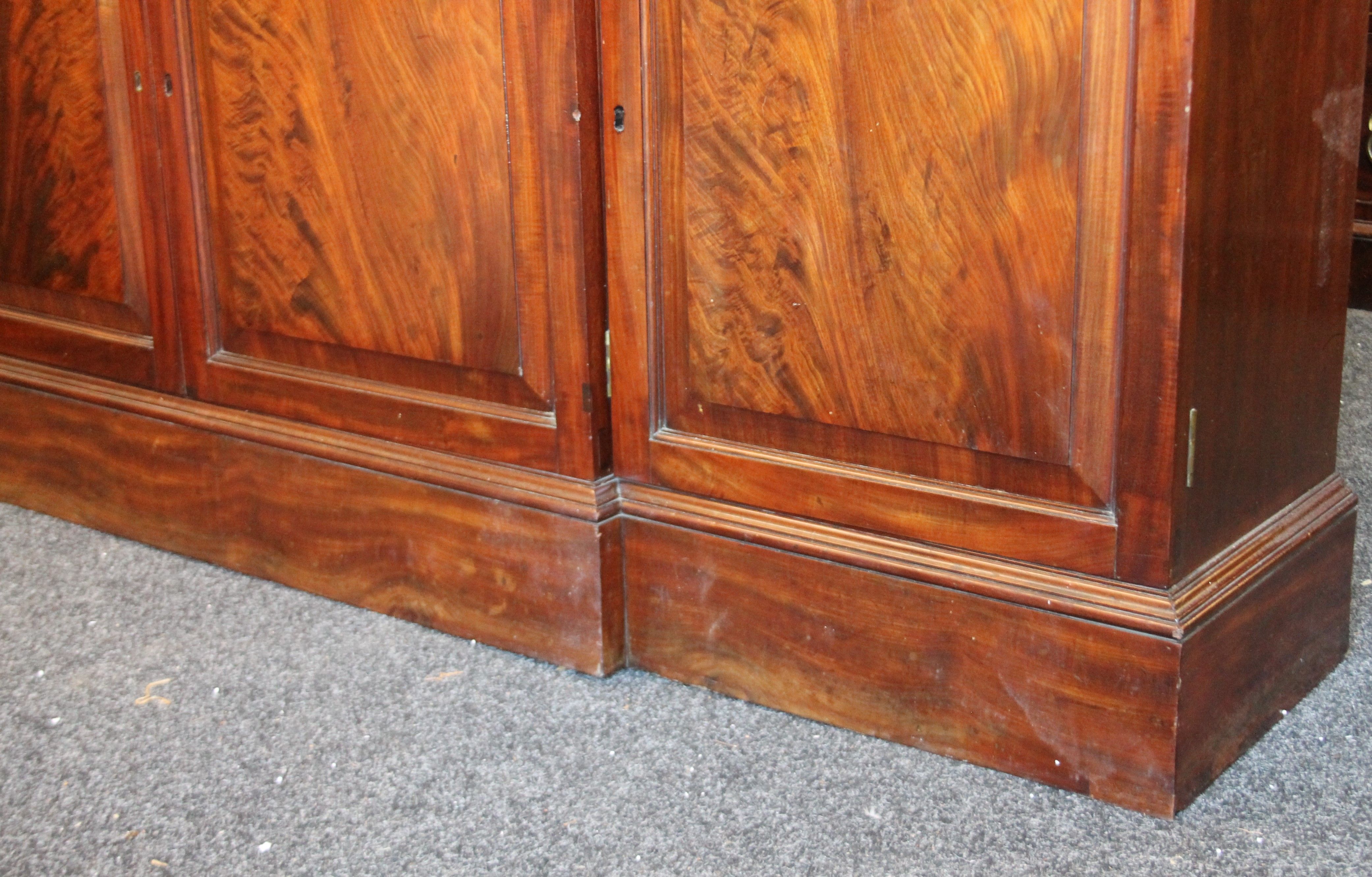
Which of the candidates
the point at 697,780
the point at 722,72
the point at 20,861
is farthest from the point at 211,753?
the point at 722,72

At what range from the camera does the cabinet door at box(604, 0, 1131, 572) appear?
4.08 feet

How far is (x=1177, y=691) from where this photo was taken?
128 cm

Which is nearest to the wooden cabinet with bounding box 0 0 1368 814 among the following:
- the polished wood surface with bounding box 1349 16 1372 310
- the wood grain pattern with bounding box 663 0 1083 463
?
the wood grain pattern with bounding box 663 0 1083 463

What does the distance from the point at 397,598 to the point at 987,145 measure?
872mm

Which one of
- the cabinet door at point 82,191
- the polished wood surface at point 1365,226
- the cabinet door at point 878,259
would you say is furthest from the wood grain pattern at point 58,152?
the polished wood surface at point 1365,226

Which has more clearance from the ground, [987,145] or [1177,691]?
[987,145]

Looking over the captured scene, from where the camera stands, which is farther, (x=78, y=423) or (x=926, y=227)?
(x=78, y=423)

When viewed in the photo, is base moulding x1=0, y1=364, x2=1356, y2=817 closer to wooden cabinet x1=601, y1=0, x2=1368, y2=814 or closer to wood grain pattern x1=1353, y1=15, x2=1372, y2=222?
wooden cabinet x1=601, y1=0, x2=1368, y2=814

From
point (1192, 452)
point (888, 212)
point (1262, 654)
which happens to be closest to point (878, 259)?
point (888, 212)

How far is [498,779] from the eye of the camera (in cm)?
140

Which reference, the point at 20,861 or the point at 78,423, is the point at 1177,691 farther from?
the point at 78,423

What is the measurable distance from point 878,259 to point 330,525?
30.4 inches

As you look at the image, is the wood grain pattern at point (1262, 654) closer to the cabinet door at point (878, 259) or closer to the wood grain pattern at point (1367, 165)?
the cabinet door at point (878, 259)

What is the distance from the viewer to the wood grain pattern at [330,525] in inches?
63.0
